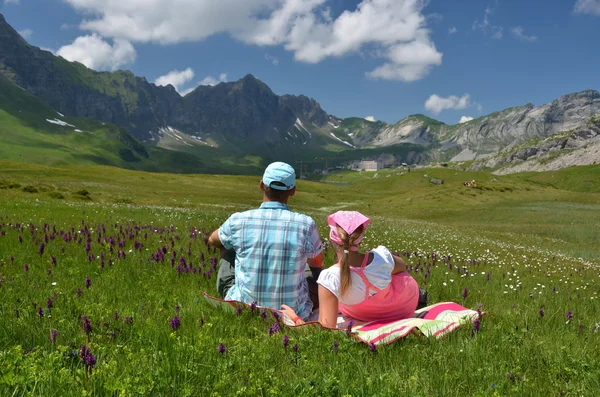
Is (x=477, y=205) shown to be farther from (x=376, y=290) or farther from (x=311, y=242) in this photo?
(x=311, y=242)

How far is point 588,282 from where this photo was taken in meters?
12.3

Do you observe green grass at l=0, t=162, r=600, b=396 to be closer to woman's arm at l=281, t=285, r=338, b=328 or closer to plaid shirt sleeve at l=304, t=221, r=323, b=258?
woman's arm at l=281, t=285, r=338, b=328

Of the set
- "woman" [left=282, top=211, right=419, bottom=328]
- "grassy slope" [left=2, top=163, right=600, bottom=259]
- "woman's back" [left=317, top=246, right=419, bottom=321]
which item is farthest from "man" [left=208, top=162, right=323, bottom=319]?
"grassy slope" [left=2, top=163, right=600, bottom=259]

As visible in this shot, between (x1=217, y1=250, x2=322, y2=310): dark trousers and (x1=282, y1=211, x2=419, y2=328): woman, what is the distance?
858 mm

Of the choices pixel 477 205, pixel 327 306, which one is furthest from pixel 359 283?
pixel 477 205

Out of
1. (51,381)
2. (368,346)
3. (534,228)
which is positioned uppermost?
(51,381)

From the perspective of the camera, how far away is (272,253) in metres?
6.04

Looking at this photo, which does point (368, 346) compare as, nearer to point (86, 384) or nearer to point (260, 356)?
point (260, 356)

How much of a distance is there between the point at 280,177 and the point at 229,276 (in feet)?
6.69

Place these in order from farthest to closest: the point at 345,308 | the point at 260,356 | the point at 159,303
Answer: the point at 345,308 < the point at 159,303 < the point at 260,356

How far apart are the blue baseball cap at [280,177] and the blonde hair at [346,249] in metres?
1.27

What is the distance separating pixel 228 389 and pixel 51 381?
1.29 m

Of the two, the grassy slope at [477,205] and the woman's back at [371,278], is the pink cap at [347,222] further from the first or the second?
the grassy slope at [477,205]

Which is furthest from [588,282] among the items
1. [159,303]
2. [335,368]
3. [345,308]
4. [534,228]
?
[534,228]
